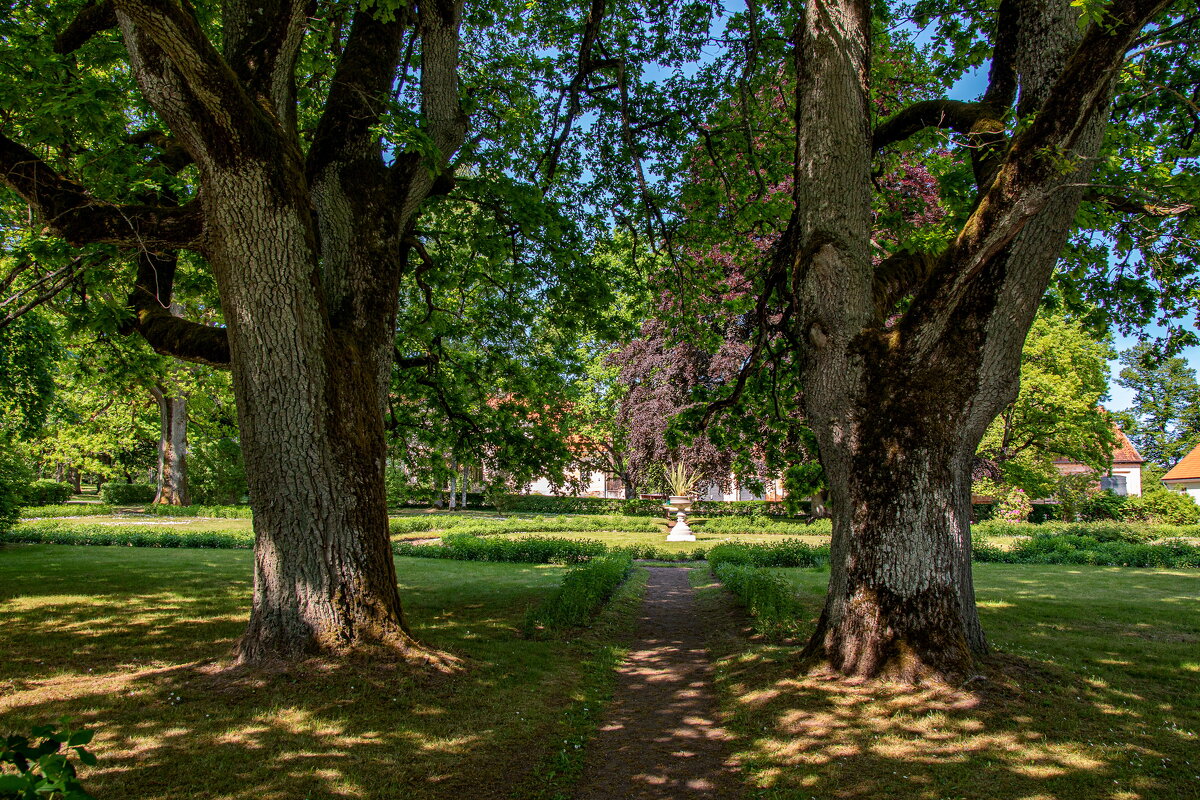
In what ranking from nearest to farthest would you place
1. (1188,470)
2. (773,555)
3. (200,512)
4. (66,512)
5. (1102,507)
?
(773,555) < (200,512) < (66,512) < (1102,507) < (1188,470)

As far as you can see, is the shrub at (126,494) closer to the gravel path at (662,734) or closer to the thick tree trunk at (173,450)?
the thick tree trunk at (173,450)

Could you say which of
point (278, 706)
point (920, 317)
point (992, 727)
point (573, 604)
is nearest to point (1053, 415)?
point (573, 604)

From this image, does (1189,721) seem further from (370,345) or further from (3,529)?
(3,529)

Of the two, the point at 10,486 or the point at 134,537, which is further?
the point at 134,537

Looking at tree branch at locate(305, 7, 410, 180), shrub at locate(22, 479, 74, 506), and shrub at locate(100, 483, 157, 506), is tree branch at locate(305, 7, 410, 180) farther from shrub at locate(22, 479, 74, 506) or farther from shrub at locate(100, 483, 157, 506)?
shrub at locate(100, 483, 157, 506)

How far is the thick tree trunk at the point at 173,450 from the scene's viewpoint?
2619cm

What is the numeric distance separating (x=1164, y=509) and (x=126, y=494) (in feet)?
166

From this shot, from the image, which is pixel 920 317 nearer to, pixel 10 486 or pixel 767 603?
pixel 767 603

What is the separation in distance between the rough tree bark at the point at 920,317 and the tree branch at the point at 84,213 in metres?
5.94

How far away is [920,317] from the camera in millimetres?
5422

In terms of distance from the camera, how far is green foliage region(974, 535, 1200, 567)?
17016 millimetres

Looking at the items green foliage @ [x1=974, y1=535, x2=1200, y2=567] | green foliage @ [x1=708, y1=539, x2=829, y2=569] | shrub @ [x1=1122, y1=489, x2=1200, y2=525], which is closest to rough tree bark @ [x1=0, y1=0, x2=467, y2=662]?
green foliage @ [x1=708, y1=539, x2=829, y2=569]

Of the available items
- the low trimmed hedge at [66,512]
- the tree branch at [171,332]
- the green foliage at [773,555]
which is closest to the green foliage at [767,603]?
the green foliage at [773,555]

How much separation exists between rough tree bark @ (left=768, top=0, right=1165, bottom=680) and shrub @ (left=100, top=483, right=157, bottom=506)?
40544 mm
